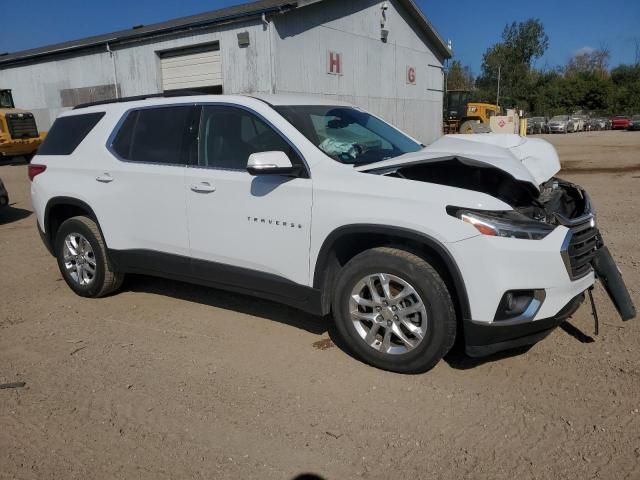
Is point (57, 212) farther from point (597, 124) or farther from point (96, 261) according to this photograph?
point (597, 124)

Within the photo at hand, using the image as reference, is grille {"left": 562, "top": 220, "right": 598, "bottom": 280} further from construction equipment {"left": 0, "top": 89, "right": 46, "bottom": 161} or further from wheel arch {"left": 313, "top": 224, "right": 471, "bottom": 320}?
construction equipment {"left": 0, "top": 89, "right": 46, "bottom": 161}

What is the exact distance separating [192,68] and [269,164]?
14.2 meters

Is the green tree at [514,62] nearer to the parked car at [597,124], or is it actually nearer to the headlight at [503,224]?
the parked car at [597,124]

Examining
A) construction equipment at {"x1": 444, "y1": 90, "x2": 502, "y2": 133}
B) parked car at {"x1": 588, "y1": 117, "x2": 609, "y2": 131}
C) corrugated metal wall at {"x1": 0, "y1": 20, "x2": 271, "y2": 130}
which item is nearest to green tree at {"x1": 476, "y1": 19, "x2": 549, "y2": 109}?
parked car at {"x1": 588, "y1": 117, "x2": 609, "y2": 131}

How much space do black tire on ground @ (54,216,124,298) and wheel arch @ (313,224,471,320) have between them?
2.34 metres

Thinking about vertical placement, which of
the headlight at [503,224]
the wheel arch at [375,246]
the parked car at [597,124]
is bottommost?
the parked car at [597,124]

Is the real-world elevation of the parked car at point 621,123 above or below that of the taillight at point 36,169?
below

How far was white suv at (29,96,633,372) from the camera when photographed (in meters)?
3.20

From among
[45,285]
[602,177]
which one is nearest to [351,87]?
[602,177]

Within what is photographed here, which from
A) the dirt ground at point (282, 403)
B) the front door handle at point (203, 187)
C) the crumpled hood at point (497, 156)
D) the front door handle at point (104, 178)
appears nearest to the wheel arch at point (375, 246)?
the crumpled hood at point (497, 156)

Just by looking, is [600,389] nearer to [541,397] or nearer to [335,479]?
[541,397]

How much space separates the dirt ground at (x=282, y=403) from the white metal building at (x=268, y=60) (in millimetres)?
11652

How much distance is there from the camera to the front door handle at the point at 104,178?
4738 millimetres

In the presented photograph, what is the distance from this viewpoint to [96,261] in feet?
16.5
